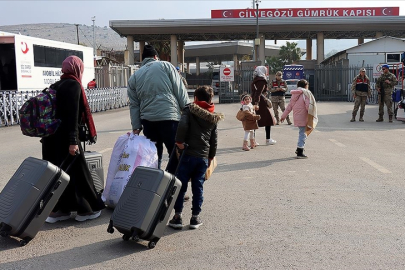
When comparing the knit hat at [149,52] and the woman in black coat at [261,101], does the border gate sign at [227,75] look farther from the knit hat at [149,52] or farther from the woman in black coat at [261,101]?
the knit hat at [149,52]

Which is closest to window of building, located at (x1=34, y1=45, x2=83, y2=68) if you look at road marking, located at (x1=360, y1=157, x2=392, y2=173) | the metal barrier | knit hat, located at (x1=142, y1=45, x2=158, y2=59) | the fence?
the metal barrier

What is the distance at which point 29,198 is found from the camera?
4.76m

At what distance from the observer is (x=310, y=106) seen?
9.94 meters

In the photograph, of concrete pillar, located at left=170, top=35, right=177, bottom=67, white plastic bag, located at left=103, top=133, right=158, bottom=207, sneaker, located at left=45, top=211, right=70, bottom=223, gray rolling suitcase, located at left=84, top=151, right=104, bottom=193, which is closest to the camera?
sneaker, located at left=45, top=211, right=70, bottom=223

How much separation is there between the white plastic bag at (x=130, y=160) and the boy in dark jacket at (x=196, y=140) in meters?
0.67

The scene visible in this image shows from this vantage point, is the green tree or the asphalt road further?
the green tree

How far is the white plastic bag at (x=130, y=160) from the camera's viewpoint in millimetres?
5898

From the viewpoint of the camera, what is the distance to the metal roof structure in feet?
154

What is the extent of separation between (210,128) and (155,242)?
4.41 ft

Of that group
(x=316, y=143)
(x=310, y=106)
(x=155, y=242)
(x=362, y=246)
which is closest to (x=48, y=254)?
(x=155, y=242)

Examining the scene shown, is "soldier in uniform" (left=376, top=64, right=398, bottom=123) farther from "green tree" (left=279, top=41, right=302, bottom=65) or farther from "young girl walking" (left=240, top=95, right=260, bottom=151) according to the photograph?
"green tree" (left=279, top=41, right=302, bottom=65)

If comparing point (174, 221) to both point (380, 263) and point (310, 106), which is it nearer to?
point (380, 263)

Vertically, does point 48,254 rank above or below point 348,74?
below

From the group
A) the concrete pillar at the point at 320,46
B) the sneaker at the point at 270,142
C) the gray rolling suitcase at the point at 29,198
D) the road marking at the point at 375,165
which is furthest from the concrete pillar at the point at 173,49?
the gray rolling suitcase at the point at 29,198
